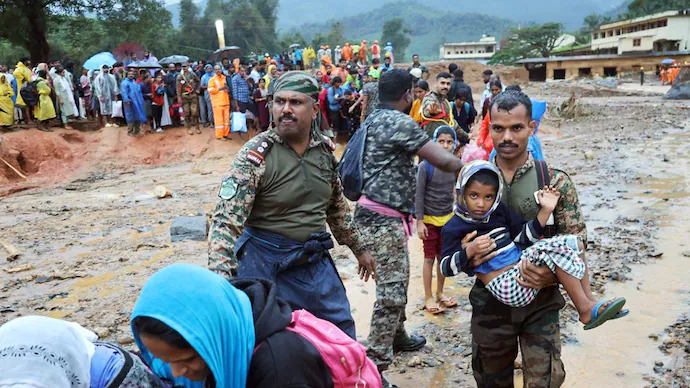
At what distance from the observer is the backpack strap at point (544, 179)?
253cm

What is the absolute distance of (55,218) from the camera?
8781mm

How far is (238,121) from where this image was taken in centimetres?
1462

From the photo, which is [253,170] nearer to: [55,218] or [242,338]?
[242,338]

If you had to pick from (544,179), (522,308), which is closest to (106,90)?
(544,179)

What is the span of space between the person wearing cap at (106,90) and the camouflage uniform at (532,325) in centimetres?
1455

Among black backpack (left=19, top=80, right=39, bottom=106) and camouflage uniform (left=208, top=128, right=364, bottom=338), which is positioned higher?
black backpack (left=19, top=80, right=39, bottom=106)

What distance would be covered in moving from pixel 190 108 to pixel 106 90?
2286mm

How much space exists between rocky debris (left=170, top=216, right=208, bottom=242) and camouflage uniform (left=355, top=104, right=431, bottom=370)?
4.12 meters

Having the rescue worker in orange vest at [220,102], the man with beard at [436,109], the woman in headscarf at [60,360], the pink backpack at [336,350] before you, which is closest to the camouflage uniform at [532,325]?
the pink backpack at [336,350]

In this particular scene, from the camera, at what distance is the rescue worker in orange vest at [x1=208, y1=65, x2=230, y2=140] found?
47.3 feet

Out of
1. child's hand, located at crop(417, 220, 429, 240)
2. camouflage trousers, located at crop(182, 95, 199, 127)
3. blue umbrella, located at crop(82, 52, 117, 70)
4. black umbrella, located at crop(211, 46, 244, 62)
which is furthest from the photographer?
black umbrella, located at crop(211, 46, 244, 62)

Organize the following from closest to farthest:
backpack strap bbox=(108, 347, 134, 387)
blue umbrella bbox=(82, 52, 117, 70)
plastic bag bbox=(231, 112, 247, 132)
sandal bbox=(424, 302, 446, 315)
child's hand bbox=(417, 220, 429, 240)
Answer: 1. backpack strap bbox=(108, 347, 134, 387)
2. child's hand bbox=(417, 220, 429, 240)
3. sandal bbox=(424, 302, 446, 315)
4. plastic bag bbox=(231, 112, 247, 132)
5. blue umbrella bbox=(82, 52, 117, 70)

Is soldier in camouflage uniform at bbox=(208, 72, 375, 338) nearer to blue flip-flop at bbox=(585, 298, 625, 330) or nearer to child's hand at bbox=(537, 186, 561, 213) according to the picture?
child's hand at bbox=(537, 186, 561, 213)

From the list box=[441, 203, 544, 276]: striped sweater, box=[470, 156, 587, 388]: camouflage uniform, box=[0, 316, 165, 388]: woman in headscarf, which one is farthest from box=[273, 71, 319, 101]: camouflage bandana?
box=[0, 316, 165, 388]: woman in headscarf
